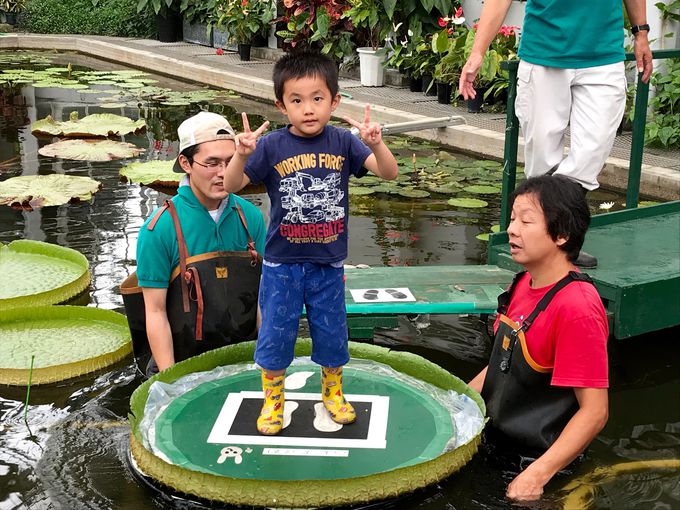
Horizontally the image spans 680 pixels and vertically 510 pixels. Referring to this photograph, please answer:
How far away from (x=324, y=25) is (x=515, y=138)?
26.5 ft

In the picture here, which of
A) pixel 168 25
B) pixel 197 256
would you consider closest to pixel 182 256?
pixel 197 256

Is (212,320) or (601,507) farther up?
(212,320)

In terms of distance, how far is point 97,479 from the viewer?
3.14 m

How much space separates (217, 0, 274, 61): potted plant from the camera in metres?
14.6

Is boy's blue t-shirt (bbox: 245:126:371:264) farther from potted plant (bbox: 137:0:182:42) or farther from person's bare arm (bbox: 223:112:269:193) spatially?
potted plant (bbox: 137:0:182:42)

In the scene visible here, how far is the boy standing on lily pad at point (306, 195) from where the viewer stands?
288 cm

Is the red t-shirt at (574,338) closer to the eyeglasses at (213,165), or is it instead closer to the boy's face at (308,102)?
the boy's face at (308,102)

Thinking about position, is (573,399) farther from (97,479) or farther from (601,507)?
(97,479)

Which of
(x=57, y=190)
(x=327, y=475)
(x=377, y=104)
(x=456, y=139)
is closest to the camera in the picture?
(x=327, y=475)

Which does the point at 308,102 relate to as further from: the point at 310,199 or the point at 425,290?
the point at 425,290

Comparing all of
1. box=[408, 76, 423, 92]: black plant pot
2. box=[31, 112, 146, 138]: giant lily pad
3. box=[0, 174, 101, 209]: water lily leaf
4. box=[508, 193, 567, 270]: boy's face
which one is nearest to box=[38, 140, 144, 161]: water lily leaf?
box=[31, 112, 146, 138]: giant lily pad

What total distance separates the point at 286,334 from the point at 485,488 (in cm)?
81

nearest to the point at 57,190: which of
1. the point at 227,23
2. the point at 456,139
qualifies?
the point at 456,139

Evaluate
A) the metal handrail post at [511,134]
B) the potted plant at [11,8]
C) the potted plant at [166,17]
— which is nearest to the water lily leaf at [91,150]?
the metal handrail post at [511,134]
